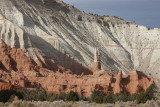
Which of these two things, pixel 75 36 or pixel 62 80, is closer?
pixel 62 80

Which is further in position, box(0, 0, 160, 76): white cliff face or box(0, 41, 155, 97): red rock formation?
box(0, 0, 160, 76): white cliff face

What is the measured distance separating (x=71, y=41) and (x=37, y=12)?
1283cm

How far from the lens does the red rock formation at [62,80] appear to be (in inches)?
3078

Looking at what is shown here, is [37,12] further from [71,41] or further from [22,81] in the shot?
[22,81]

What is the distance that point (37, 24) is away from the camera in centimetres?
10556

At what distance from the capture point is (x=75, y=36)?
11450 centimetres

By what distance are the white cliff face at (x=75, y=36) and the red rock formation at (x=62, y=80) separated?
5.41 meters

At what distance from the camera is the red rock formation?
257 ft

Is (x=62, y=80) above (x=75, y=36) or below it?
below

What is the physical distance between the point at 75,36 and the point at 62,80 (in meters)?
35.5

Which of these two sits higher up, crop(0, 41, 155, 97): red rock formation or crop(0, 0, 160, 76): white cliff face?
crop(0, 0, 160, 76): white cliff face

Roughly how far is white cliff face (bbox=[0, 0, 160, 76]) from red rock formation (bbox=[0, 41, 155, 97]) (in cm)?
541

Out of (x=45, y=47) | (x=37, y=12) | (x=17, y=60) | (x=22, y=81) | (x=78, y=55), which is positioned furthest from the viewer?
(x=37, y=12)

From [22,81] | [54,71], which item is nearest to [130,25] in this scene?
[54,71]
